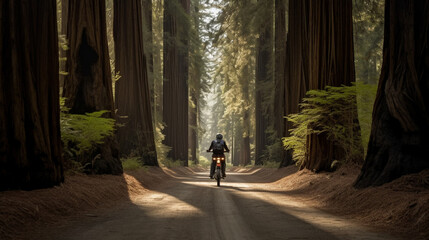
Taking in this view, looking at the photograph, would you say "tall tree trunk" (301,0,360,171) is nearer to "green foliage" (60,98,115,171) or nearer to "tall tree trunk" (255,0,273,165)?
"green foliage" (60,98,115,171)

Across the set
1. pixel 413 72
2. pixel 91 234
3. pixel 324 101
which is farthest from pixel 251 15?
pixel 91 234

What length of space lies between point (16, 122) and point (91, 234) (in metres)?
2.51

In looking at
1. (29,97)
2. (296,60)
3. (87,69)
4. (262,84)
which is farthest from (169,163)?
(29,97)

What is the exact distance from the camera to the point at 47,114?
25.6 feet

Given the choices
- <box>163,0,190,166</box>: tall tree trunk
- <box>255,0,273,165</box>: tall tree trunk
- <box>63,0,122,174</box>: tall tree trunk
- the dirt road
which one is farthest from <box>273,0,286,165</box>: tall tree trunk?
the dirt road

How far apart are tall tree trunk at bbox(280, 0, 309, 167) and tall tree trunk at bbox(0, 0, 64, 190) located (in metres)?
9.37

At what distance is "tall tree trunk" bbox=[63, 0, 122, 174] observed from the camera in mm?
11594

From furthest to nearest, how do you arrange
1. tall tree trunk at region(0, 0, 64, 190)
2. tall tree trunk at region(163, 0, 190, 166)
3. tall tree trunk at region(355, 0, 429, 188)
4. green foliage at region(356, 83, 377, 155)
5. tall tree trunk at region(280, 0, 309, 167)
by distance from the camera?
tall tree trunk at region(163, 0, 190, 166)
tall tree trunk at region(280, 0, 309, 167)
green foliage at region(356, 83, 377, 155)
tall tree trunk at region(355, 0, 429, 188)
tall tree trunk at region(0, 0, 64, 190)

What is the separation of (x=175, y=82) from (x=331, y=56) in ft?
59.4

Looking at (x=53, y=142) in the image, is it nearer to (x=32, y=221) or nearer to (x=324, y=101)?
(x=32, y=221)

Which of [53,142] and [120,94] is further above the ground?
[120,94]

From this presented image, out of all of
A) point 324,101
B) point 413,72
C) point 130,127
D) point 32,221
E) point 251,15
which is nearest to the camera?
point 32,221

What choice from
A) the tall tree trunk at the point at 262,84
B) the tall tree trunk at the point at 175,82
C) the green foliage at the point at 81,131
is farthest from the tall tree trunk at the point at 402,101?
the tall tree trunk at the point at 175,82

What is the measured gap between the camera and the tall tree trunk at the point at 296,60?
1530 cm
